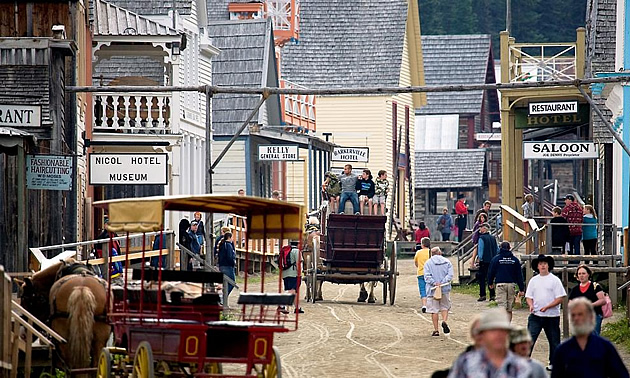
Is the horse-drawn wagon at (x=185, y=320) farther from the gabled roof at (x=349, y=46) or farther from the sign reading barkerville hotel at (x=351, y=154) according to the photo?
the gabled roof at (x=349, y=46)

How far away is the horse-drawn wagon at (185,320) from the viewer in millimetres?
13273

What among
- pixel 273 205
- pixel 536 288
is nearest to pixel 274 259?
pixel 536 288

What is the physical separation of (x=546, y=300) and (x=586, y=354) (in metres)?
7.12

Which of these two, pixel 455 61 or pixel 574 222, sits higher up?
pixel 455 61

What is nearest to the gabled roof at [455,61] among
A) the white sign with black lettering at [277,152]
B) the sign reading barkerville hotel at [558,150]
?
the white sign with black lettering at [277,152]

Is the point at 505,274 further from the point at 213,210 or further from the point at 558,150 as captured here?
the point at 213,210

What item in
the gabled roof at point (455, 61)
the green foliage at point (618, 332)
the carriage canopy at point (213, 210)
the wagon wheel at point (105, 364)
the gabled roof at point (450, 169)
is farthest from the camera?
the gabled roof at point (455, 61)

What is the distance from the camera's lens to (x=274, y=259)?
1470 inches

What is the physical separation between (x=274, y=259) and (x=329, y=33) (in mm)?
20260

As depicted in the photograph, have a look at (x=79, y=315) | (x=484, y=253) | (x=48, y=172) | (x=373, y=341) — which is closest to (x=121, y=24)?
(x=484, y=253)

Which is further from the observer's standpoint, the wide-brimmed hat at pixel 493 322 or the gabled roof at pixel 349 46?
the gabled roof at pixel 349 46

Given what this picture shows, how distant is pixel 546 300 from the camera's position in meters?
17.3

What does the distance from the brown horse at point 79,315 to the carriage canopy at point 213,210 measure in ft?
3.16

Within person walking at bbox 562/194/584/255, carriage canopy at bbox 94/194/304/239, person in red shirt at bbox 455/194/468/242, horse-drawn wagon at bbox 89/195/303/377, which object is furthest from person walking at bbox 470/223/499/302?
person in red shirt at bbox 455/194/468/242
